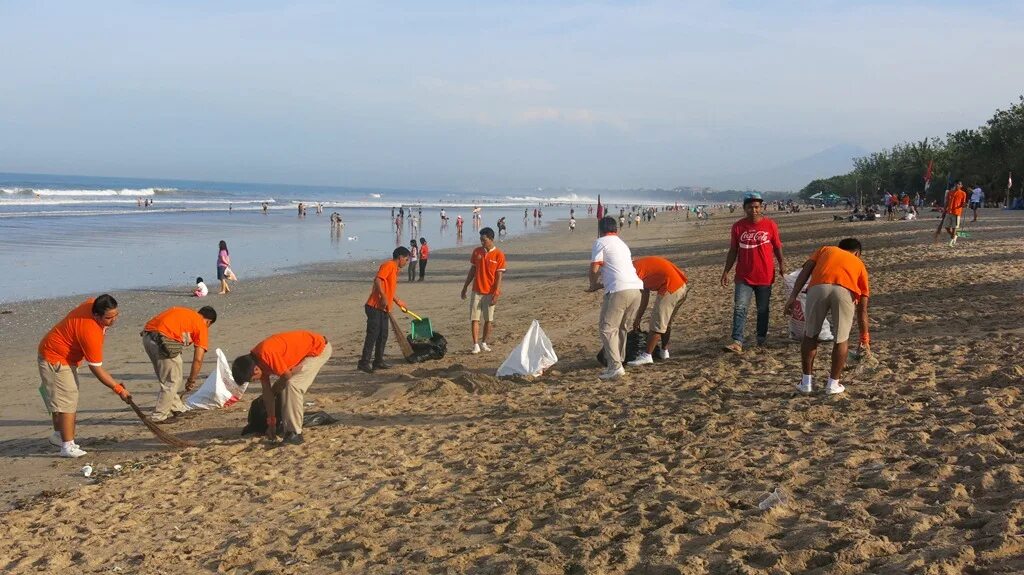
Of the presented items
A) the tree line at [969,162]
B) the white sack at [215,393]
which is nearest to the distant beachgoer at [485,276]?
the white sack at [215,393]

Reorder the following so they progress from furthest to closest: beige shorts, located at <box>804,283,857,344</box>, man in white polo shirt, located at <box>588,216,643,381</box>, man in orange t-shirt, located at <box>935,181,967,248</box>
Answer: man in orange t-shirt, located at <box>935,181,967,248</box> < man in white polo shirt, located at <box>588,216,643,381</box> < beige shorts, located at <box>804,283,857,344</box>

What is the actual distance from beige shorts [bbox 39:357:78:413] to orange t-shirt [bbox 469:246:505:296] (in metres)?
4.96

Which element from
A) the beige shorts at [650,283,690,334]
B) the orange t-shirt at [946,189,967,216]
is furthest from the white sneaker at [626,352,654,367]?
the orange t-shirt at [946,189,967,216]

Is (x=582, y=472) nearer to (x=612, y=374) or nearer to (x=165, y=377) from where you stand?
(x=612, y=374)

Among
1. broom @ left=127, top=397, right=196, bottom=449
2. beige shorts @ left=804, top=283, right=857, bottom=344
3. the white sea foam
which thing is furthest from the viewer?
the white sea foam

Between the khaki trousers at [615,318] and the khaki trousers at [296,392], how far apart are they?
111 inches

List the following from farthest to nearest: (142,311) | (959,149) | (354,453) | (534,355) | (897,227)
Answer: (959,149) < (897,227) < (142,311) < (534,355) < (354,453)

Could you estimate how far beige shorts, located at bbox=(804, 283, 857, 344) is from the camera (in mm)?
6465

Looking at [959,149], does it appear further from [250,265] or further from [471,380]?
[471,380]

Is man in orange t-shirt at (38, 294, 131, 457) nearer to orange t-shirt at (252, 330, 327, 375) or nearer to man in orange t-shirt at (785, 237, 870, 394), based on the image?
orange t-shirt at (252, 330, 327, 375)

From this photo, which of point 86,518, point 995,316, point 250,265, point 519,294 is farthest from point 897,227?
point 86,518

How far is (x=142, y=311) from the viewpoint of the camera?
1620cm

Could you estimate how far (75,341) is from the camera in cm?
695

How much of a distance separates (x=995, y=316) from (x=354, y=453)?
293 inches
